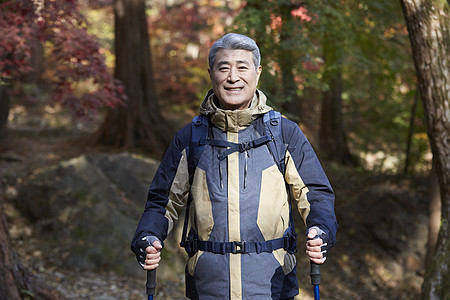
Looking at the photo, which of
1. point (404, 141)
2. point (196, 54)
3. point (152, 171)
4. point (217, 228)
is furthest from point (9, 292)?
point (196, 54)

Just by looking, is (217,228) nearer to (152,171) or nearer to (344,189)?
(152,171)

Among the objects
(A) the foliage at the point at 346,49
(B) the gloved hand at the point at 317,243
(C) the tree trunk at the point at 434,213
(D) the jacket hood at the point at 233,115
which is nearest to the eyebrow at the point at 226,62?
(D) the jacket hood at the point at 233,115

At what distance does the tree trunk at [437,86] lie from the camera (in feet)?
13.1

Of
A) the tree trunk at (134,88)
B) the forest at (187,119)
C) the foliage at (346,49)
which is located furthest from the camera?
the tree trunk at (134,88)

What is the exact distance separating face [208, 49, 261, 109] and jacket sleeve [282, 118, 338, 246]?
10.1 inches

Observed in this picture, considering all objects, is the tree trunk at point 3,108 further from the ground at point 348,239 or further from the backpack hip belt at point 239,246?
the backpack hip belt at point 239,246

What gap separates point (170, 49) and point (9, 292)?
10.5 metres

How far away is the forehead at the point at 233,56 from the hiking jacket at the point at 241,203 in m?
0.24

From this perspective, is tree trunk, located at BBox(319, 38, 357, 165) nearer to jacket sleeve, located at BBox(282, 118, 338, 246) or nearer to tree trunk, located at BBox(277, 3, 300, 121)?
tree trunk, located at BBox(277, 3, 300, 121)

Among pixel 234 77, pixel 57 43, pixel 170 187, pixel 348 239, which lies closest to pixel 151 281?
pixel 170 187

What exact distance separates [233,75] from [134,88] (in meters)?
7.21

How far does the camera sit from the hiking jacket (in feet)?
7.56

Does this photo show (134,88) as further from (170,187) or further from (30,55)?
(170,187)

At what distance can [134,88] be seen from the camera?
9.35 m
